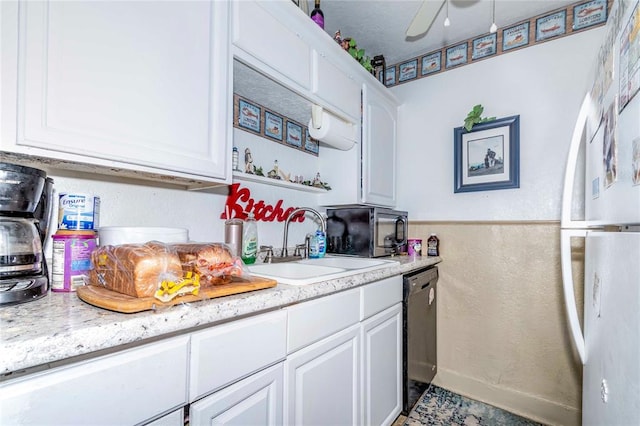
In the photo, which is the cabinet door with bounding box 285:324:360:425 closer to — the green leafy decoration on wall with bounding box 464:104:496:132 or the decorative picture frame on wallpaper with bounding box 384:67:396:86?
the green leafy decoration on wall with bounding box 464:104:496:132

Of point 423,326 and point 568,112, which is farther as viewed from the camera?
point 423,326

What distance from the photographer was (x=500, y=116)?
1.97 meters

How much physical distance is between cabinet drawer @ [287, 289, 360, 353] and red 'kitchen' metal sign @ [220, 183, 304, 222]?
716mm

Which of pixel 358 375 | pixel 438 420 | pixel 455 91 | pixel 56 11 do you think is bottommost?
pixel 438 420

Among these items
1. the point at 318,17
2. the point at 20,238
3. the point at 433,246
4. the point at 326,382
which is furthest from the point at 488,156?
the point at 20,238

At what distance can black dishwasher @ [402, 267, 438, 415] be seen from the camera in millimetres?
1681

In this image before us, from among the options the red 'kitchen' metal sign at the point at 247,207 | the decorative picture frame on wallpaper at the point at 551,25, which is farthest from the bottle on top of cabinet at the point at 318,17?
the decorative picture frame on wallpaper at the point at 551,25

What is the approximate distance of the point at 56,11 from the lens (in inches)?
28.9

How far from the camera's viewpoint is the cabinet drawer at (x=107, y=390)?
1.61 ft

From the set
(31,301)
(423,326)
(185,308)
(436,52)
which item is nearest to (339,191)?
(423,326)

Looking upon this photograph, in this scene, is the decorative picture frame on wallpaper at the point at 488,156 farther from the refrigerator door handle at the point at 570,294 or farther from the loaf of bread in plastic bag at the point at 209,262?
the loaf of bread in plastic bag at the point at 209,262

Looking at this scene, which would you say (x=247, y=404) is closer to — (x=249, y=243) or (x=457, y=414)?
(x=249, y=243)

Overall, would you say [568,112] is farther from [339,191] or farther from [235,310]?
[235,310]

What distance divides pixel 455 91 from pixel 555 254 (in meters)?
1.25
